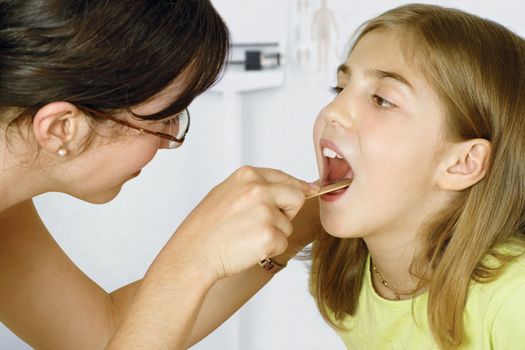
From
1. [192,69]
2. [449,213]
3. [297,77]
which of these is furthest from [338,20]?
[192,69]

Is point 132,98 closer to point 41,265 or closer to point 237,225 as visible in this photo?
point 237,225

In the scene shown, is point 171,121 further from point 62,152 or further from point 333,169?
point 333,169

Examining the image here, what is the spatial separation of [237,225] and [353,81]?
348mm

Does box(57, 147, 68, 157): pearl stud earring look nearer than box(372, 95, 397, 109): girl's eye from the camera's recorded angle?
Yes

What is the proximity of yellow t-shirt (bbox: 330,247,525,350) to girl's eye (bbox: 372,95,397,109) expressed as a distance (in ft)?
0.97

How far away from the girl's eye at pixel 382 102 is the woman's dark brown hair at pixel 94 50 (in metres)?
0.30

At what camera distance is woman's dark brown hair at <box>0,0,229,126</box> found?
91 centimetres

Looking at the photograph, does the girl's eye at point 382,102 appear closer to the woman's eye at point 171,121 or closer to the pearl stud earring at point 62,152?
the woman's eye at point 171,121

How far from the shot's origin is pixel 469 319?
1.13m

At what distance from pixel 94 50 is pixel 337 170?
514 mm

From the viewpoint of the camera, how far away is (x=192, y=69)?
1033 mm

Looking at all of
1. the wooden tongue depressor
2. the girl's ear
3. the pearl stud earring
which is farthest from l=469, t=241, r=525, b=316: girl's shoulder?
the pearl stud earring

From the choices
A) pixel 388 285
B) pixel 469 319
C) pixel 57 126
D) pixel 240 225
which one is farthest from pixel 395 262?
pixel 57 126

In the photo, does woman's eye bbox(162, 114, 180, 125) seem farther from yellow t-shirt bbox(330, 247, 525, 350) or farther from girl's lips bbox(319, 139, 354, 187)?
yellow t-shirt bbox(330, 247, 525, 350)
